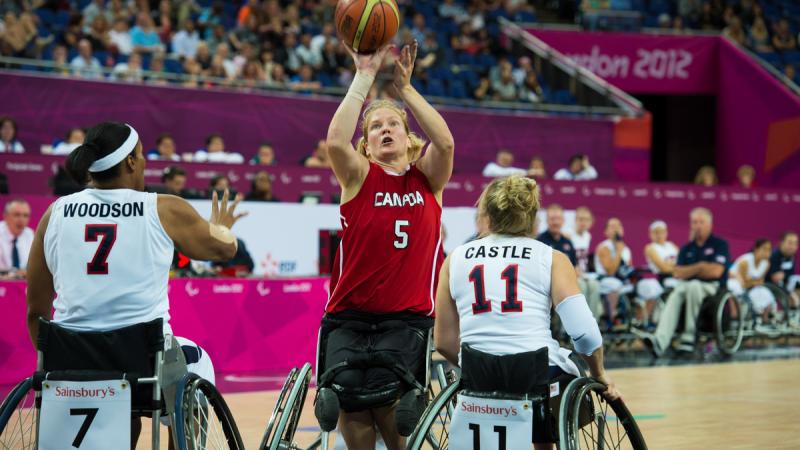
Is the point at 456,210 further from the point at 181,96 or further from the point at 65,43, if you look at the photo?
the point at 65,43

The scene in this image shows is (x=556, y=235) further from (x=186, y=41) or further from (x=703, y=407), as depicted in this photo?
(x=186, y=41)

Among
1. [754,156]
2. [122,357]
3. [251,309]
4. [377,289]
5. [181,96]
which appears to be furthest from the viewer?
[754,156]

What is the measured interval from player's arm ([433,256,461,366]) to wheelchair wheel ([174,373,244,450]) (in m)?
0.91

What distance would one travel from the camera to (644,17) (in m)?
23.3

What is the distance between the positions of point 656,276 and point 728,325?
1.33 meters

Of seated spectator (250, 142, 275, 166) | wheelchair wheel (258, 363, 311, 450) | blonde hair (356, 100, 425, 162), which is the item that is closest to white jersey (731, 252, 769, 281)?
seated spectator (250, 142, 275, 166)

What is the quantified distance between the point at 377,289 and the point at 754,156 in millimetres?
18031

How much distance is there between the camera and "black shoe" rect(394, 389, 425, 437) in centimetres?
469

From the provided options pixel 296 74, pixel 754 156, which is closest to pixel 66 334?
pixel 296 74

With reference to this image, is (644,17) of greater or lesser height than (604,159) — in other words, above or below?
above

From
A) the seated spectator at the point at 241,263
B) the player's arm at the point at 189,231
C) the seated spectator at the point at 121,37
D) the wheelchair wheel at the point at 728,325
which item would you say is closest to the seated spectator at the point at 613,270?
the wheelchair wheel at the point at 728,325

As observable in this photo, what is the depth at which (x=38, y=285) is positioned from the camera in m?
4.65

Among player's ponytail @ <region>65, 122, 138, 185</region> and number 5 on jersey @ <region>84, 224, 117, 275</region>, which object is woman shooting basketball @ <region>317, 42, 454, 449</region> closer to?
player's ponytail @ <region>65, 122, 138, 185</region>

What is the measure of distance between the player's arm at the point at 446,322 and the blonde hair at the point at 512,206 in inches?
10.3
